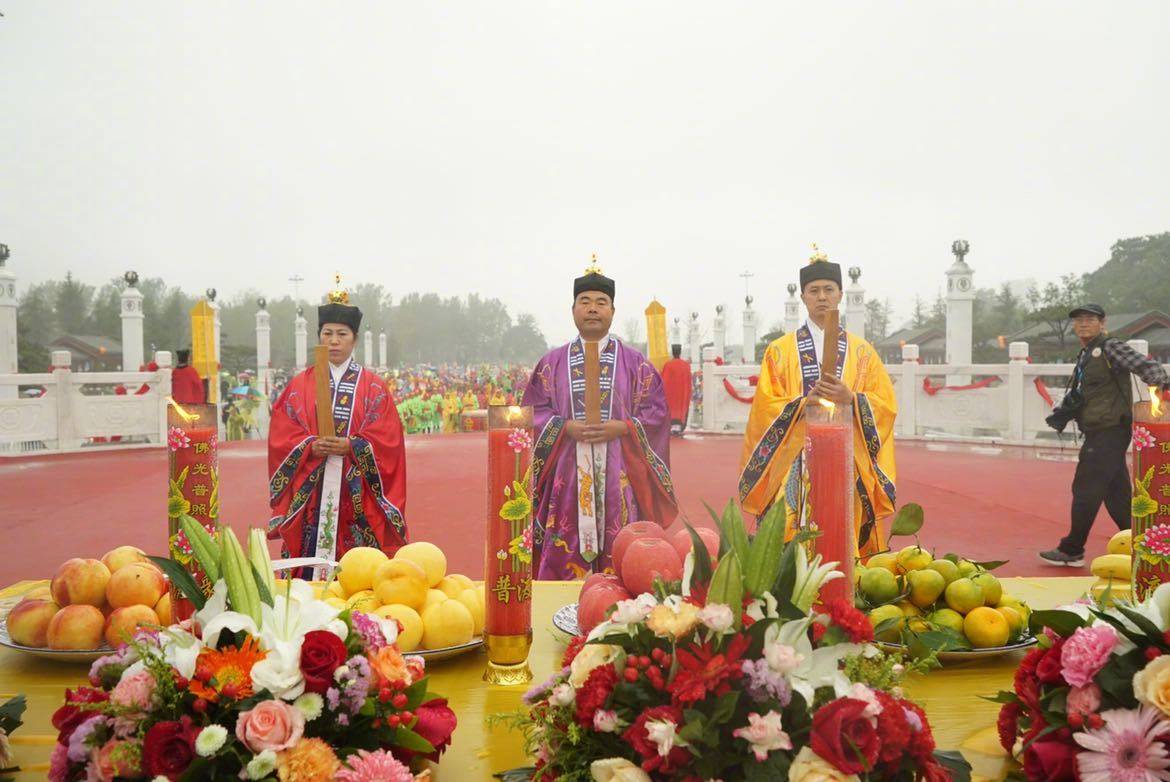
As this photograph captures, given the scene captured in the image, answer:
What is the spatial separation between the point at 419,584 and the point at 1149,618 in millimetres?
1219

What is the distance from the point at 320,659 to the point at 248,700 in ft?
0.29

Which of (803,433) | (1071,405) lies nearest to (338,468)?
(803,433)

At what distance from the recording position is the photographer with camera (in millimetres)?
5500

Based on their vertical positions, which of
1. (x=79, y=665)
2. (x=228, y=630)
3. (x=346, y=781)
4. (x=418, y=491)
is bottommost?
(x=418, y=491)

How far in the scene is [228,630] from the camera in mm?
1049

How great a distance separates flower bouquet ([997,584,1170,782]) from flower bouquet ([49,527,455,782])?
0.81 m

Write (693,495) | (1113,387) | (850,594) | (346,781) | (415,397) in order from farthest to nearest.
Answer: (415,397), (693,495), (1113,387), (850,594), (346,781)

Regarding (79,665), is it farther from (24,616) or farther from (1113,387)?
(1113,387)

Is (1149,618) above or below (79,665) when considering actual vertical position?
above

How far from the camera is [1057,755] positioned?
1.06 meters

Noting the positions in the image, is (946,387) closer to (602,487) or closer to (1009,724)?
(602,487)

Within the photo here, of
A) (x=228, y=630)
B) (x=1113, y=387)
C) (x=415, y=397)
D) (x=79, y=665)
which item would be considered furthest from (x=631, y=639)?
(x=415, y=397)

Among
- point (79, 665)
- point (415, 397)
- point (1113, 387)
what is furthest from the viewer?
point (415, 397)

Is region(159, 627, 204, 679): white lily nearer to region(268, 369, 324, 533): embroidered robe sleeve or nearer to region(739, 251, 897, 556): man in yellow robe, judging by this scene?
region(739, 251, 897, 556): man in yellow robe
